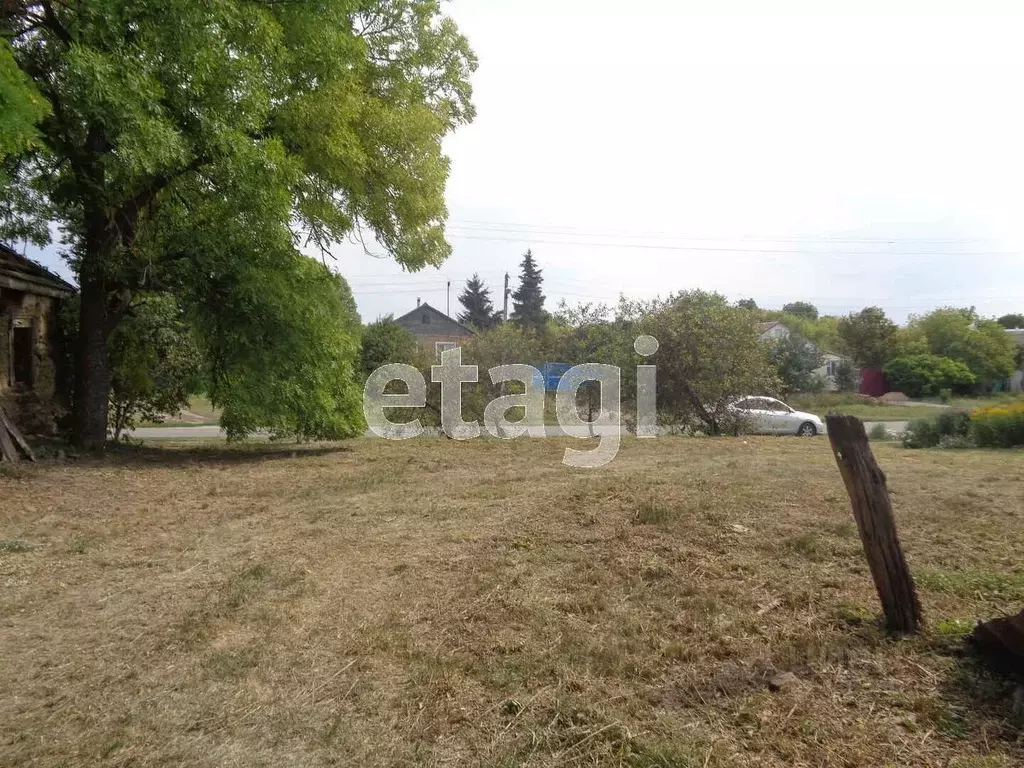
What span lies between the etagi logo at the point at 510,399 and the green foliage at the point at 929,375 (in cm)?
2888

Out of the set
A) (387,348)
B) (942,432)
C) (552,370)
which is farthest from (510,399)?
(942,432)

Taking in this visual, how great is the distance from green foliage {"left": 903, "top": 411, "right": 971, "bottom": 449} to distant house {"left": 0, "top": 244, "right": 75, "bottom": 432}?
15746mm

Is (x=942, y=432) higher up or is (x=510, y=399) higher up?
A: (x=510, y=399)

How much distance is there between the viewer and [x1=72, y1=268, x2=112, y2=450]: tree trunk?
450 inches

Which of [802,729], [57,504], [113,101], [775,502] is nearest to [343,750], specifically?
[802,729]

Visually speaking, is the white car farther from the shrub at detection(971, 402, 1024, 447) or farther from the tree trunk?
the tree trunk

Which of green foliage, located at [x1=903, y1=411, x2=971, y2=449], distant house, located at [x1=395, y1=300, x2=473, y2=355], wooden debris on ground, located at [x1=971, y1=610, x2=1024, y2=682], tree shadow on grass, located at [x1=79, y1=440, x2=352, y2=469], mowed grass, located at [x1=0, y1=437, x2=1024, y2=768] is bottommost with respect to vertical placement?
mowed grass, located at [x1=0, y1=437, x2=1024, y2=768]

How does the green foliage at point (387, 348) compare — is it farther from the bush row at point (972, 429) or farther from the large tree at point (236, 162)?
the bush row at point (972, 429)

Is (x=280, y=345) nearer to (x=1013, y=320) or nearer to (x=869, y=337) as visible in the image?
(x=869, y=337)

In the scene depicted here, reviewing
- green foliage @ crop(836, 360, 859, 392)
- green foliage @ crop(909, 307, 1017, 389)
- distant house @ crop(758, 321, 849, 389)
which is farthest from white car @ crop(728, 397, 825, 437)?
green foliage @ crop(909, 307, 1017, 389)

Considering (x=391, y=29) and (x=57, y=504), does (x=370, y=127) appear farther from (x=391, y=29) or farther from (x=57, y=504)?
(x=57, y=504)

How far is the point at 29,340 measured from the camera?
12.1 meters

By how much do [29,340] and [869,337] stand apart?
43.6 m

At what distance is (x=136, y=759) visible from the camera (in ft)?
9.67
